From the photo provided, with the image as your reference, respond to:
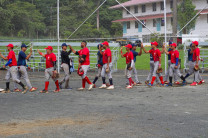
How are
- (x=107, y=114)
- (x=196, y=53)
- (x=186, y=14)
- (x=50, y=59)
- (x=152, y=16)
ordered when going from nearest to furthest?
(x=107, y=114) → (x=50, y=59) → (x=196, y=53) → (x=186, y=14) → (x=152, y=16)

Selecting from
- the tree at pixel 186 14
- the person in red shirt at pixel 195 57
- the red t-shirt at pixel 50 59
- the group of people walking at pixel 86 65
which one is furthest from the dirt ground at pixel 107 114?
the tree at pixel 186 14

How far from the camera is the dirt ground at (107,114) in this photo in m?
6.19

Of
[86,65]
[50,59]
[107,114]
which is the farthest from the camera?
[86,65]

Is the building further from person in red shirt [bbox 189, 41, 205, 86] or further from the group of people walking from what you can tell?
the group of people walking

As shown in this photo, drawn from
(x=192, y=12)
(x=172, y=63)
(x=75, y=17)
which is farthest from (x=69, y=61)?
(x=192, y=12)

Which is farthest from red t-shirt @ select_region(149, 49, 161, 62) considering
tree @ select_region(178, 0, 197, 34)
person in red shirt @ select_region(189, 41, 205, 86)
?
tree @ select_region(178, 0, 197, 34)

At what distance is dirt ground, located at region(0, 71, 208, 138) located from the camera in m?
6.19

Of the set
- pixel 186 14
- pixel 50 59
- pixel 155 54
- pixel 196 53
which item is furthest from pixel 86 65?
pixel 186 14

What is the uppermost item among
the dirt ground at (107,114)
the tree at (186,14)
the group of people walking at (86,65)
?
the tree at (186,14)

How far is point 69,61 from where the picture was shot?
12602mm

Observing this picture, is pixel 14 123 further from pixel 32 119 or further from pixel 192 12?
pixel 192 12

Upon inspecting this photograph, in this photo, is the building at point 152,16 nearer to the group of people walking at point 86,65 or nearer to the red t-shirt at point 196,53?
the red t-shirt at point 196,53

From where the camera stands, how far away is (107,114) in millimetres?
7820

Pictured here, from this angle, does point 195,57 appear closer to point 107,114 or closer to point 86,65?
point 86,65
